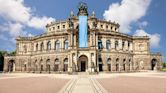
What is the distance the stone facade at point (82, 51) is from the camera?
53.4 metres

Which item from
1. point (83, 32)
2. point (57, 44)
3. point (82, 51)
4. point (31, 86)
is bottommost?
point (31, 86)

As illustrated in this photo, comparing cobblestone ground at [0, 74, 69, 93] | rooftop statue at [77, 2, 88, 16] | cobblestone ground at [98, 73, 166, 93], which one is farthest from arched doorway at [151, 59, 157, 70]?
cobblestone ground at [0, 74, 69, 93]

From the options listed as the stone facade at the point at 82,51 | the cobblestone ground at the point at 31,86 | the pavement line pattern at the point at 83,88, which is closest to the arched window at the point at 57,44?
the stone facade at the point at 82,51

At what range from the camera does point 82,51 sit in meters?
52.5

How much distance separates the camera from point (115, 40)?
59.7m

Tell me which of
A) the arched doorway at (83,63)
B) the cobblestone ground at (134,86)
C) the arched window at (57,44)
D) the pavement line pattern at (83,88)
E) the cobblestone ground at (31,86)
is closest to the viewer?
the pavement line pattern at (83,88)

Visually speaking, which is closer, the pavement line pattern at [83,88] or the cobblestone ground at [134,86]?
the pavement line pattern at [83,88]

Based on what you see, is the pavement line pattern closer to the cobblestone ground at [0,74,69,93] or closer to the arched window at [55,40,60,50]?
the cobblestone ground at [0,74,69,93]

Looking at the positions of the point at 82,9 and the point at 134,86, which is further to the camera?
the point at 82,9

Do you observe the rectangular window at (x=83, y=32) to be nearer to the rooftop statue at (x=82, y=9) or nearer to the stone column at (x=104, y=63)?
the rooftop statue at (x=82, y=9)

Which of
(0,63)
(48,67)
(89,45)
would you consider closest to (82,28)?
(89,45)

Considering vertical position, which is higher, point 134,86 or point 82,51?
point 82,51

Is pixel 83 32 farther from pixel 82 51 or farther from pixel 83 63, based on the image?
pixel 83 63

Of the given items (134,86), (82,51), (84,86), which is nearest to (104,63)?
(82,51)
